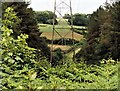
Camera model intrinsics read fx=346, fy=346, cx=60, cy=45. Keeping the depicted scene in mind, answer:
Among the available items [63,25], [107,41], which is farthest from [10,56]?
[107,41]

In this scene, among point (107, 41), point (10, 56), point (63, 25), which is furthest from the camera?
point (107, 41)

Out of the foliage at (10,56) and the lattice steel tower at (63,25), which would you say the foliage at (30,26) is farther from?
the foliage at (10,56)

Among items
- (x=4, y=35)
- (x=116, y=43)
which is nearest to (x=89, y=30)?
(x=116, y=43)

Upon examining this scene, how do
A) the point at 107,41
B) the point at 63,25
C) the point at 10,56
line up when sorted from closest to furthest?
1. the point at 10,56
2. the point at 63,25
3. the point at 107,41

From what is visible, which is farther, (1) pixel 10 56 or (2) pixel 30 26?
(2) pixel 30 26

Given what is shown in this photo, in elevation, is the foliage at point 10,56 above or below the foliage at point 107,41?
above

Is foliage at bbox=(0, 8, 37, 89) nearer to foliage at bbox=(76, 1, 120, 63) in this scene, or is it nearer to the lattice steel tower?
the lattice steel tower

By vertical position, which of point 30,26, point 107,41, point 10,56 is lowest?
point 107,41

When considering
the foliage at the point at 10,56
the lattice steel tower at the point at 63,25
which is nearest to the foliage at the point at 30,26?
the lattice steel tower at the point at 63,25

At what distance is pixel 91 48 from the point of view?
582 inches

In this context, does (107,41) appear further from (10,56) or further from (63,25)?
(10,56)

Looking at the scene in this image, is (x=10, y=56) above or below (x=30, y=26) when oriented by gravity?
above

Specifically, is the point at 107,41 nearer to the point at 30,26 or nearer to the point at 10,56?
the point at 30,26

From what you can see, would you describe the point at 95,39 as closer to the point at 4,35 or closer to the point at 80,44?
the point at 80,44
